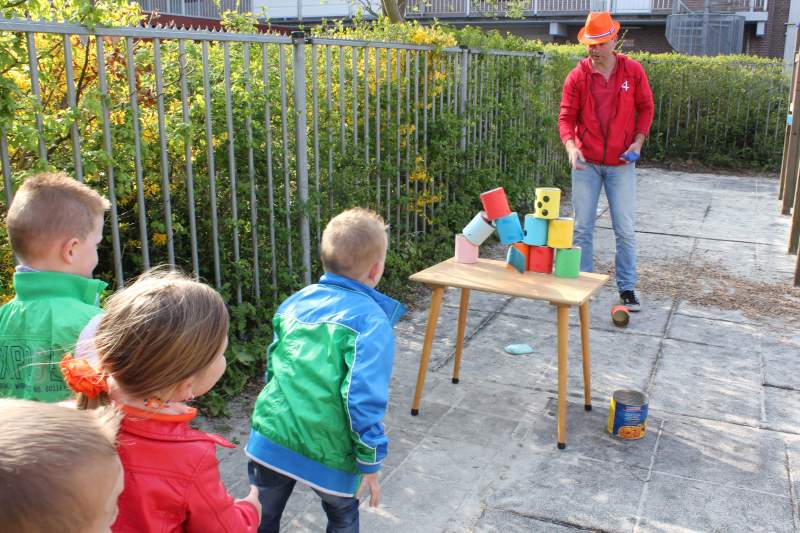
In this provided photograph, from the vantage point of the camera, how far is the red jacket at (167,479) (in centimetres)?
161

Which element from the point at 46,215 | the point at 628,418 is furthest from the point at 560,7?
the point at 46,215

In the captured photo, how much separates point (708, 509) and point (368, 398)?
5.80ft

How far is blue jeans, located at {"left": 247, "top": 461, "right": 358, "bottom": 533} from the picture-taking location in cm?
249

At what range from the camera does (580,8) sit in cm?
2748

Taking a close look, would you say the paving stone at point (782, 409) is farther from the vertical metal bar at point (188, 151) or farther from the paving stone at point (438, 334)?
the vertical metal bar at point (188, 151)

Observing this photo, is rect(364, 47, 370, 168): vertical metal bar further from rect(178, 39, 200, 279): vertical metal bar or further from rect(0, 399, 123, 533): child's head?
rect(0, 399, 123, 533): child's head

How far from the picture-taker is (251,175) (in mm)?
4621

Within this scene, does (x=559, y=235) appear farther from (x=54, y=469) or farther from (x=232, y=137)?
(x=54, y=469)

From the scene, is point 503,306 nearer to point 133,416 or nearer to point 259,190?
point 259,190

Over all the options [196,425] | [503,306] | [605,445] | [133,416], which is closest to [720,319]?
[503,306]

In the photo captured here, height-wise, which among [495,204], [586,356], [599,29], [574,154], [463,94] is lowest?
[586,356]

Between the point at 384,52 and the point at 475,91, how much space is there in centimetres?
172

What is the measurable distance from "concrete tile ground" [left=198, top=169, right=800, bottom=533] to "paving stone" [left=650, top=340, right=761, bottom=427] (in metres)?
0.01

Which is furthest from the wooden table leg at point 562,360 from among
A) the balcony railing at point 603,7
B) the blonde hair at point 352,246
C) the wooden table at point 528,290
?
the balcony railing at point 603,7
